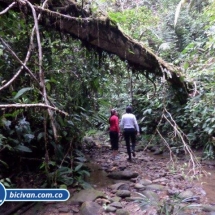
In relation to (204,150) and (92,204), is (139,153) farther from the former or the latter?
(92,204)

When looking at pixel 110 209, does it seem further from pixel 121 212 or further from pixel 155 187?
pixel 155 187

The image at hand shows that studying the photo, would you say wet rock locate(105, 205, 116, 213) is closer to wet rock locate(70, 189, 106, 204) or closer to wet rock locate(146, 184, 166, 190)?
wet rock locate(70, 189, 106, 204)

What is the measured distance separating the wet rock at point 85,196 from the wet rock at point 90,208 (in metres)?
0.19

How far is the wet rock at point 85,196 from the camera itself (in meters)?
4.05

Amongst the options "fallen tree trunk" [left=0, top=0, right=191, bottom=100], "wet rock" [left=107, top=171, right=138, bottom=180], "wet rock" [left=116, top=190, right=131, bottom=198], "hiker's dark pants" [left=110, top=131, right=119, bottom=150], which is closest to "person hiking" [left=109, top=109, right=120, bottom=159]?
"hiker's dark pants" [left=110, top=131, right=119, bottom=150]

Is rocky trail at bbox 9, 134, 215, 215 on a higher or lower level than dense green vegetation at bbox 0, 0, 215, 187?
lower

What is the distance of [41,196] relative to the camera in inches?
71.9

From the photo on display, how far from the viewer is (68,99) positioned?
596cm

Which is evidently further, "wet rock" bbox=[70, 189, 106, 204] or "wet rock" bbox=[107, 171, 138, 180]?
"wet rock" bbox=[107, 171, 138, 180]

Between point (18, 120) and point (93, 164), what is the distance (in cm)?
237

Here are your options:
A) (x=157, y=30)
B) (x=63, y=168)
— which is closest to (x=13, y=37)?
(x=63, y=168)

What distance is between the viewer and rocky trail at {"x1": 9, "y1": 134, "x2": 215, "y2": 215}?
376cm

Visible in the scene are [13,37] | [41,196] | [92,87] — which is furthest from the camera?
[92,87]

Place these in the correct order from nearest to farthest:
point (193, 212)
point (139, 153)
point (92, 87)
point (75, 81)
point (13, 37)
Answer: point (193, 212)
point (13, 37)
point (75, 81)
point (92, 87)
point (139, 153)
